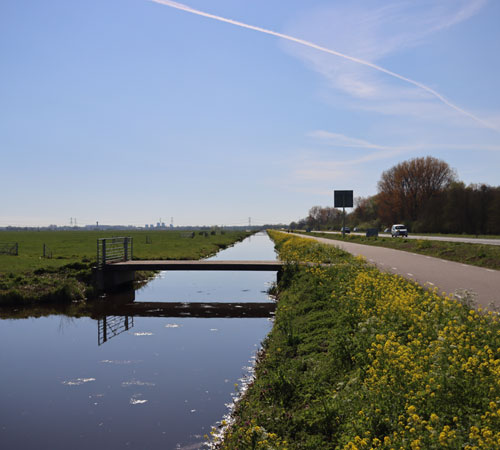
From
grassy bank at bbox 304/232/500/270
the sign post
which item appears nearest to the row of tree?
the sign post

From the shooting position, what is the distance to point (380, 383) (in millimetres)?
5727

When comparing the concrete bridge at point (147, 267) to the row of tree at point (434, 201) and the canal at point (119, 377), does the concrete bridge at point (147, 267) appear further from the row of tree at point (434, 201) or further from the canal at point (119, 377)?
the row of tree at point (434, 201)

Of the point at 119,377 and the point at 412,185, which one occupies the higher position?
the point at 412,185

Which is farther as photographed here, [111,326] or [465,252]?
[465,252]

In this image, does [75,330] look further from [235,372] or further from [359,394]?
[359,394]

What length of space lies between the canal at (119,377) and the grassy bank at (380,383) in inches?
46.5

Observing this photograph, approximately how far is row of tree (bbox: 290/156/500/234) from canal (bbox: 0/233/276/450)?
62.4 meters

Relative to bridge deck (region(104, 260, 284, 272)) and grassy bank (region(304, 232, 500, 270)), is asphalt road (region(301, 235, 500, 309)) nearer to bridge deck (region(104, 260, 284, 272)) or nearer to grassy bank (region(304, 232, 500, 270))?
grassy bank (region(304, 232, 500, 270))

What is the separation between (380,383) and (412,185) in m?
85.1

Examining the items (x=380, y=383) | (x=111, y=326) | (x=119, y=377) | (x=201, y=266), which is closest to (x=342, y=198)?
(x=201, y=266)

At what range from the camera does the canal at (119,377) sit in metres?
7.59

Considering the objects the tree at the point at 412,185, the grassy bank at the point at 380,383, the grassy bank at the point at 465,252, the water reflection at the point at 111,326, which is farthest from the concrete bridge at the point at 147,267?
the tree at the point at 412,185

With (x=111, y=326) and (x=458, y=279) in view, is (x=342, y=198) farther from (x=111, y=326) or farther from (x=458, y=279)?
(x=111, y=326)

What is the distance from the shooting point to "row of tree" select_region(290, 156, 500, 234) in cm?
6831
